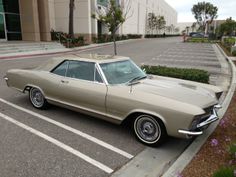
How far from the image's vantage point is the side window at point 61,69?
17.1 ft

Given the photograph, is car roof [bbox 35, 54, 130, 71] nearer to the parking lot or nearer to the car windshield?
the car windshield

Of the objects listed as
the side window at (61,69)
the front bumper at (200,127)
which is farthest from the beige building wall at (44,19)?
the front bumper at (200,127)

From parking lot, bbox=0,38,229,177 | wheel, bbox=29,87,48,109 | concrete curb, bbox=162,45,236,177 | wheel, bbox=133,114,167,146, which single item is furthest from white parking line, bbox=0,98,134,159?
concrete curb, bbox=162,45,236,177

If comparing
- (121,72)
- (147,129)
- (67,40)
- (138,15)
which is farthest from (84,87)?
(138,15)

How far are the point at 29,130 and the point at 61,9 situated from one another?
27.2 metres

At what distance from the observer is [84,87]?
4633mm

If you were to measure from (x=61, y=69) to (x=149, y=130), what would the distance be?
247cm

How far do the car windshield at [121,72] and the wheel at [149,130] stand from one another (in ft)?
2.93

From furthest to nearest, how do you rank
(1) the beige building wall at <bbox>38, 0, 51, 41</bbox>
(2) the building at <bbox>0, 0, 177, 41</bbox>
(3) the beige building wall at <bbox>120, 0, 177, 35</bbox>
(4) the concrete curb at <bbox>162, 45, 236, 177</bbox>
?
(3) the beige building wall at <bbox>120, 0, 177, 35</bbox> → (1) the beige building wall at <bbox>38, 0, 51, 41</bbox> → (2) the building at <bbox>0, 0, 177, 41</bbox> → (4) the concrete curb at <bbox>162, 45, 236, 177</bbox>

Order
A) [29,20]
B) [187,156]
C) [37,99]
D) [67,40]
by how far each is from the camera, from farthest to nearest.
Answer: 1. [67,40]
2. [29,20]
3. [37,99]
4. [187,156]

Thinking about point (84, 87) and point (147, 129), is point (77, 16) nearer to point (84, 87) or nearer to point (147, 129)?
point (84, 87)

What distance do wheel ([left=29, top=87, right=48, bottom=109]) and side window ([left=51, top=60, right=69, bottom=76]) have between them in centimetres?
65

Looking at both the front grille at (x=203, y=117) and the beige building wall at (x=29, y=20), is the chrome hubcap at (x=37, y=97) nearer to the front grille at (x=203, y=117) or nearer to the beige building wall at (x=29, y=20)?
the front grille at (x=203, y=117)

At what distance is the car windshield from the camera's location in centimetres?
456
